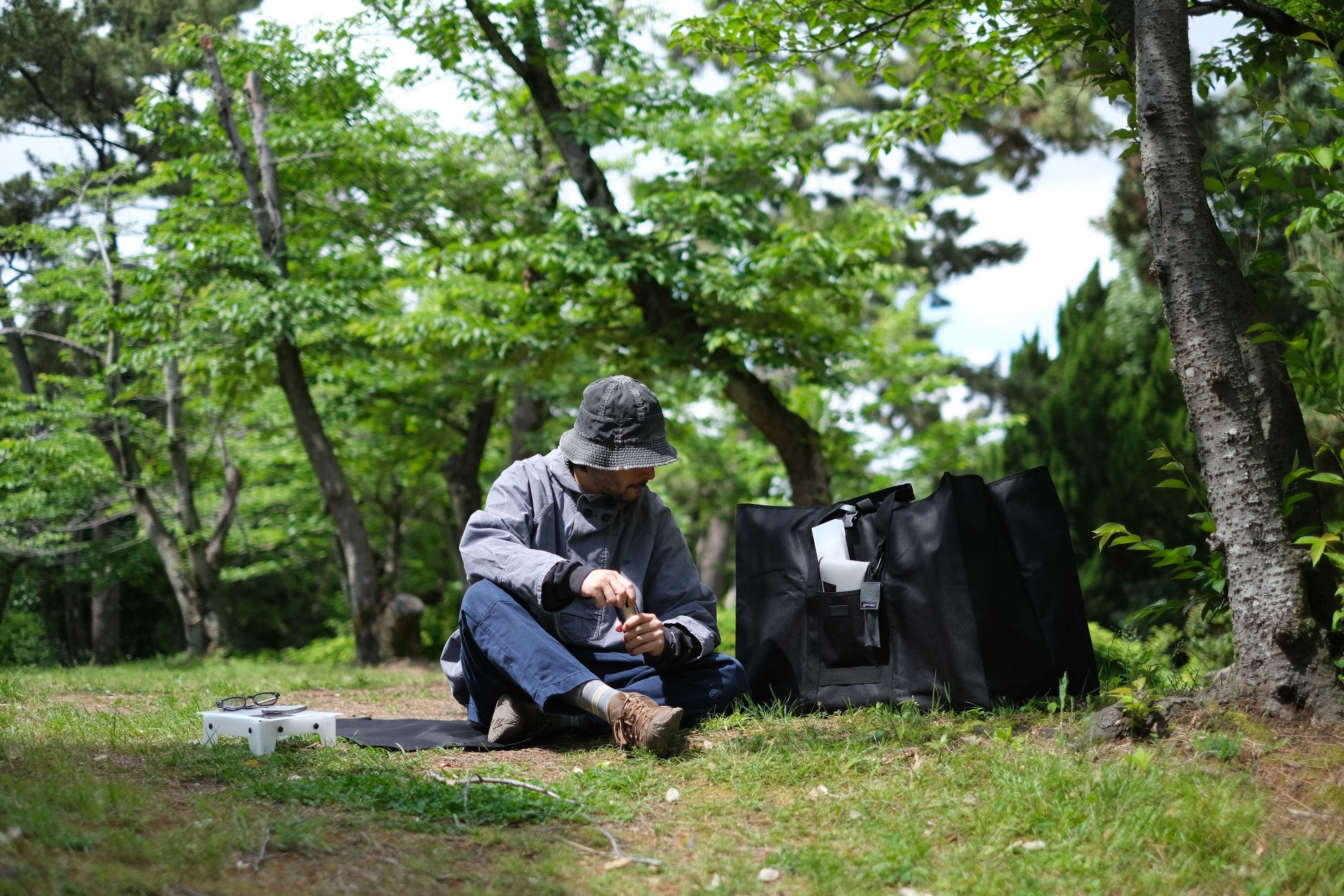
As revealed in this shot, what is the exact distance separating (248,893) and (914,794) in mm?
1649

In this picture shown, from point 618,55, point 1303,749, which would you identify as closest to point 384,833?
point 1303,749

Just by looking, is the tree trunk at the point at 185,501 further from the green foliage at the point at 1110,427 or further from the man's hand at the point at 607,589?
the man's hand at the point at 607,589

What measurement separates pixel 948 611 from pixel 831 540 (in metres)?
0.52

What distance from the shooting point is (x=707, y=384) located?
12.0 metres

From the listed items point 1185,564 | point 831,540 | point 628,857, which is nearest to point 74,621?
point 831,540

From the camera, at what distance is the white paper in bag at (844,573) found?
361 centimetres

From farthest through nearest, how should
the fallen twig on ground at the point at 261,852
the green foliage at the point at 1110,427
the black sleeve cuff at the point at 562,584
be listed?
the green foliage at the point at 1110,427
the black sleeve cuff at the point at 562,584
the fallen twig on ground at the point at 261,852

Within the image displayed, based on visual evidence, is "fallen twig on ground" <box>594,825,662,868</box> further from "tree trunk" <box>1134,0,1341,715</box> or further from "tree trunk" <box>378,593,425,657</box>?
"tree trunk" <box>378,593,425,657</box>

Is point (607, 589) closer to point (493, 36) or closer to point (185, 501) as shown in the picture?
point (493, 36)

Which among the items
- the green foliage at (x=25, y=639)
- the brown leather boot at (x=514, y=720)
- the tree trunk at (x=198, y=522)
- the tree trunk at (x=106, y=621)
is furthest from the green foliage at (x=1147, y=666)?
the green foliage at (x=25, y=639)

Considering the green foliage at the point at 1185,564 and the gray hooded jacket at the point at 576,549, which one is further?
the gray hooded jacket at the point at 576,549

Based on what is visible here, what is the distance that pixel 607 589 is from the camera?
3.07m

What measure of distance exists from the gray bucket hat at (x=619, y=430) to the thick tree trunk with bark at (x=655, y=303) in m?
4.56

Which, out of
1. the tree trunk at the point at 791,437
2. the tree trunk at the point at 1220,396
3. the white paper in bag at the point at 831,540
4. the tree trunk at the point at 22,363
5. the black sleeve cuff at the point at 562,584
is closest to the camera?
the tree trunk at the point at 1220,396
